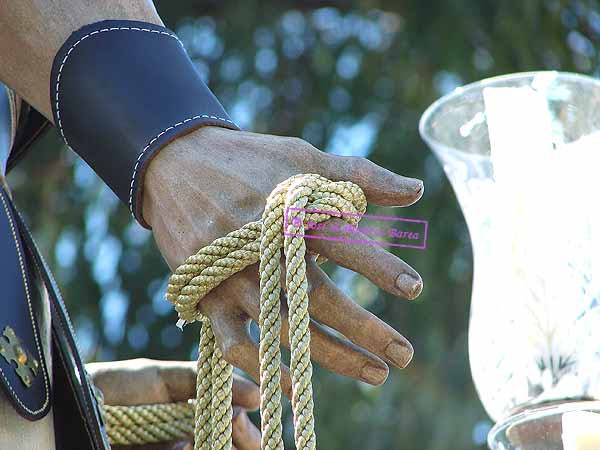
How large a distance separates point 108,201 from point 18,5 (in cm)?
263

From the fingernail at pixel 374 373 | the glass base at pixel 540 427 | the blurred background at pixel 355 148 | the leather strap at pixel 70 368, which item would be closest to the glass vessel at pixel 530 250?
the glass base at pixel 540 427

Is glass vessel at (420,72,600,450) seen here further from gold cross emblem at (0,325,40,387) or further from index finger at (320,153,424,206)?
gold cross emblem at (0,325,40,387)

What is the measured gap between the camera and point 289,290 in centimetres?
109

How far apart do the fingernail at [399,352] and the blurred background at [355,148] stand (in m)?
2.35

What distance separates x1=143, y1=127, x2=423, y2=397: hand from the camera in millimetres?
1100

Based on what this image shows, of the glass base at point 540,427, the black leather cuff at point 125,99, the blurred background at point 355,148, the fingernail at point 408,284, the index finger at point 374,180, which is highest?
the black leather cuff at point 125,99

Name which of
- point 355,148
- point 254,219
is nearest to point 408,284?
point 254,219

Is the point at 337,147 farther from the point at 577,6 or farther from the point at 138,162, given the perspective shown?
the point at 138,162

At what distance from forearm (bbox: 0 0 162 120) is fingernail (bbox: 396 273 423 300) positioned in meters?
0.38

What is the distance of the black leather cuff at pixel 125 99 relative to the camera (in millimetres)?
1205

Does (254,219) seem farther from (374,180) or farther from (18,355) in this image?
(18,355)

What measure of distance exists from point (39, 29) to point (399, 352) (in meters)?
0.44

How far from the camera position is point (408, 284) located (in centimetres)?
108

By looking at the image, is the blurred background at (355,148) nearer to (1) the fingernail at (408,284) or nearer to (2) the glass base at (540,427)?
(2) the glass base at (540,427)
